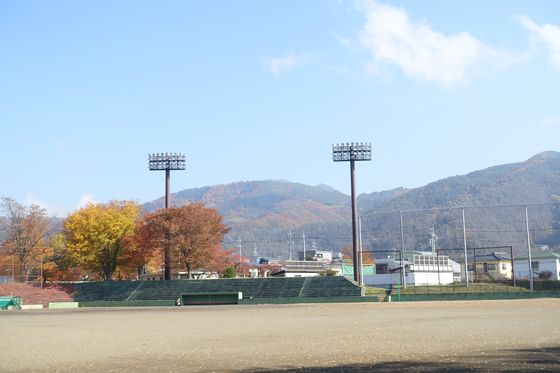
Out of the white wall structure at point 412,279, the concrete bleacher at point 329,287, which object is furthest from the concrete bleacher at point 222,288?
the white wall structure at point 412,279

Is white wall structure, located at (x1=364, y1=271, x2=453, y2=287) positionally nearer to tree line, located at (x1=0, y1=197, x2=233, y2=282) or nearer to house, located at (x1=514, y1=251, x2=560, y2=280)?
house, located at (x1=514, y1=251, x2=560, y2=280)

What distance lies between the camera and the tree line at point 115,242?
3034 inches

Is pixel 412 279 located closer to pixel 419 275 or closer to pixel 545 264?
→ pixel 419 275

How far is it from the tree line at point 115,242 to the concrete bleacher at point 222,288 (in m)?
3.55

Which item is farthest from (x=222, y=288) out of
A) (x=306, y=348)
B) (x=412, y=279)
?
(x=306, y=348)

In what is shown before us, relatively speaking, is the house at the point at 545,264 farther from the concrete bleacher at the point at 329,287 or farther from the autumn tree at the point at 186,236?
the autumn tree at the point at 186,236

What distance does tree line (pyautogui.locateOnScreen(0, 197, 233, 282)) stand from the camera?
77.1 metres

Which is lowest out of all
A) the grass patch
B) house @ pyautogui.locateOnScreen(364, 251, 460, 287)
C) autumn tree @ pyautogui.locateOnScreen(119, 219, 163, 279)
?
the grass patch

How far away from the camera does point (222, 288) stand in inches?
2872

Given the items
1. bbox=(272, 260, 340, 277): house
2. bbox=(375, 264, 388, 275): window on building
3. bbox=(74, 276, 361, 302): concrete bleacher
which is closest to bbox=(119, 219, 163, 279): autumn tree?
bbox=(74, 276, 361, 302): concrete bleacher

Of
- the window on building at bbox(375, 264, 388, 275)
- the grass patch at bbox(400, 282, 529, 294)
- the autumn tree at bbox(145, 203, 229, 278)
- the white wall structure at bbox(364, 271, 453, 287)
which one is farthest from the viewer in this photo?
the window on building at bbox(375, 264, 388, 275)

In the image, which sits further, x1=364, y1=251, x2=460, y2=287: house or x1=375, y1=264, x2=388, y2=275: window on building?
x1=375, y1=264, x2=388, y2=275: window on building

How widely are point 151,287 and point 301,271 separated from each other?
35.3 meters

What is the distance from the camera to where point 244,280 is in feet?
244
